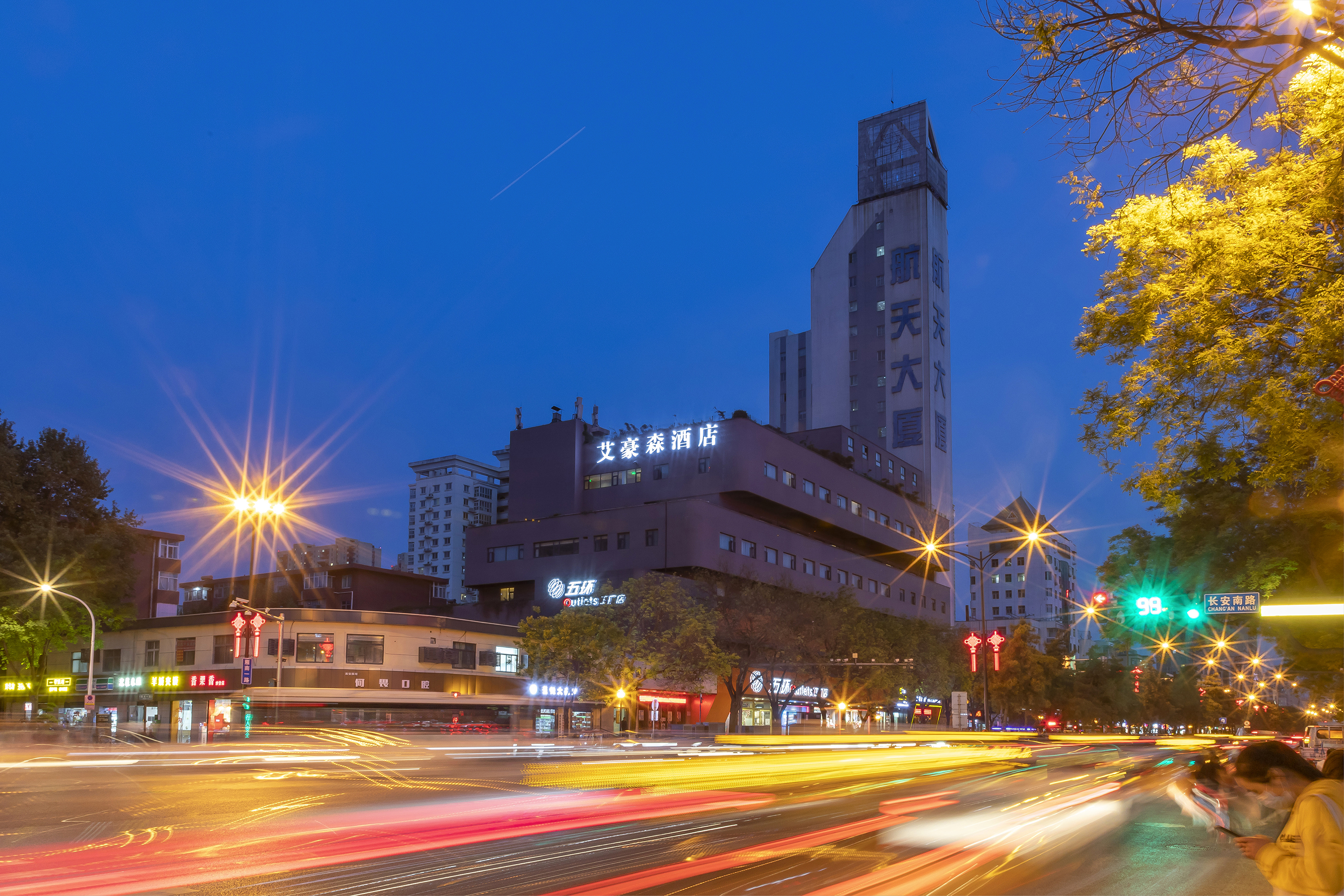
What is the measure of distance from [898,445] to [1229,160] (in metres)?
103

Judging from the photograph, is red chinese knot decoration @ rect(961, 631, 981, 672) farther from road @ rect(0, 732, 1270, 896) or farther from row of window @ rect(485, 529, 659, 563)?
row of window @ rect(485, 529, 659, 563)

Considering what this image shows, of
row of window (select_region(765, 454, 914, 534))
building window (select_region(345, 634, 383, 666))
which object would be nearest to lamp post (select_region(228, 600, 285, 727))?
building window (select_region(345, 634, 383, 666))

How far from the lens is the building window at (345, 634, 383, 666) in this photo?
59.8m

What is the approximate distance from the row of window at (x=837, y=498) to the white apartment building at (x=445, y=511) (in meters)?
83.6

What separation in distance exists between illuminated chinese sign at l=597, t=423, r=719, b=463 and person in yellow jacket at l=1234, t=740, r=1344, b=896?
73705 millimetres

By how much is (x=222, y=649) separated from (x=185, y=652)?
11.0 ft

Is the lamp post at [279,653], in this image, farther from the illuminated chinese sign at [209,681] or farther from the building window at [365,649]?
the illuminated chinese sign at [209,681]

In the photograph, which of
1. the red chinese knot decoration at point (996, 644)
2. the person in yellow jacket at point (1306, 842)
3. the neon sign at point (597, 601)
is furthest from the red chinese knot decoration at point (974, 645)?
the person in yellow jacket at point (1306, 842)

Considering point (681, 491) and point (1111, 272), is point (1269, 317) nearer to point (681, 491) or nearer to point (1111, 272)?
point (1111, 272)

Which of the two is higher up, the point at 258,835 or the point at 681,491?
the point at 681,491

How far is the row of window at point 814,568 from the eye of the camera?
7612cm

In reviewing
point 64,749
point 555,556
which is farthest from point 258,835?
point 555,556

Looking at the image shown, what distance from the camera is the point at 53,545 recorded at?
188 ft

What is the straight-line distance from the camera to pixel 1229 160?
13570 millimetres
